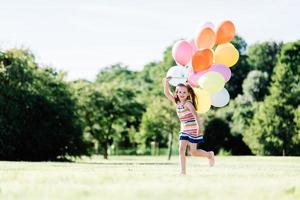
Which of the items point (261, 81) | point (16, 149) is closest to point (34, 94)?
point (16, 149)

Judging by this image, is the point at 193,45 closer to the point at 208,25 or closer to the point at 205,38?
the point at 205,38

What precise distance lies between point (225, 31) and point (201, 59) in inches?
44.4

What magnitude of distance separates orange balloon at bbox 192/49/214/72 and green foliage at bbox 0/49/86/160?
685 inches

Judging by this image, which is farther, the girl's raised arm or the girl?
the girl's raised arm

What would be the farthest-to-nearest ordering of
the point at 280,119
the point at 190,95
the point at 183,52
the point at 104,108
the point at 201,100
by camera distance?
the point at 280,119 < the point at 104,108 < the point at 183,52 < the point at 201,100 < the point at 190,95

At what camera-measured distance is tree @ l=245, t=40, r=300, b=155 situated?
46.8 meters

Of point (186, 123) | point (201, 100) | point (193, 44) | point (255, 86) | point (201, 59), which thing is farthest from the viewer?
point (255, 86)

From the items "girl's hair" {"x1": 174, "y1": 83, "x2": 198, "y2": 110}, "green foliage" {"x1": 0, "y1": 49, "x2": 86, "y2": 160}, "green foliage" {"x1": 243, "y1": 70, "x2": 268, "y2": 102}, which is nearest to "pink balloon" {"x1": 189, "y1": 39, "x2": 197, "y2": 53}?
"girl's hair" {"x1": 174, "y1": 83, "x2": 198, "y2": 110}

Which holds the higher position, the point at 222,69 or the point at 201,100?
the point at 222,69

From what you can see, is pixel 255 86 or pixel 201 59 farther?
pixel 255 86

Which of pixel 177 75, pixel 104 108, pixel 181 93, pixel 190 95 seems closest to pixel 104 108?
pixel 104 108

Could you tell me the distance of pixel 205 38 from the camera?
11.6m

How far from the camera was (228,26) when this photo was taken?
12.0 metres

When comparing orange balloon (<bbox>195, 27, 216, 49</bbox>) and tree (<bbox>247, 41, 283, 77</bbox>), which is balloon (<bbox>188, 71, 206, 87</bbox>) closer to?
orange balloon (<bbox>195, 27, 216, 49</bbox>)
